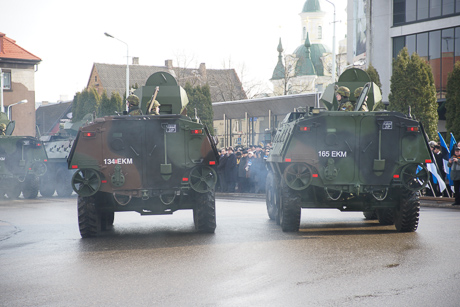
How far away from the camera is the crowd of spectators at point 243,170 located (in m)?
26.3

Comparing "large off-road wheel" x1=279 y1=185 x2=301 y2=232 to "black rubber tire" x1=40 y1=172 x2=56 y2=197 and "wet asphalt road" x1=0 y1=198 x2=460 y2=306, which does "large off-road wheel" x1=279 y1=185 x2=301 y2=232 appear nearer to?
"wet asphalt road" x1=0 y1=198 x2=460 y2=306

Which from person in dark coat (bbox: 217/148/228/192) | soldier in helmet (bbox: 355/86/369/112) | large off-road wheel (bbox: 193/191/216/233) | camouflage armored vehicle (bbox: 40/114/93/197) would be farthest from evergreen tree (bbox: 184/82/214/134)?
large off-road wheel (bbox: 193/191/216/233)

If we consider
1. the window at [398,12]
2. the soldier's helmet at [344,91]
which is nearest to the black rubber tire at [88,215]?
the soldier's helmet at [344,91]

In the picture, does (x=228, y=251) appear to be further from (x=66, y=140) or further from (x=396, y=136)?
(x=66, y=140)

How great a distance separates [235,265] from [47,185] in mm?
20462

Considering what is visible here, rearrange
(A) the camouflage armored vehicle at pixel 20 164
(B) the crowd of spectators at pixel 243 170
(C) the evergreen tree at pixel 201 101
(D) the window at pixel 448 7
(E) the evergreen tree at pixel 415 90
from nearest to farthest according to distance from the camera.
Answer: (A) the camouflage armored vehicle at pixel 20 164 → (B) the crowd of spectators at pixel 243 170 → (E) the evergreen tree at pixel 415 90 → (D) the window at pixel 448 7 → (C) the evergreen tree at pixel 201 101

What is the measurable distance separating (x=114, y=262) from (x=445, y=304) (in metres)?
4.69

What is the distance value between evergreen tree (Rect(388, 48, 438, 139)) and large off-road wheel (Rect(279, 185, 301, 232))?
1893cm

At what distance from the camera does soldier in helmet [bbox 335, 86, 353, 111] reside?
14.5 metres

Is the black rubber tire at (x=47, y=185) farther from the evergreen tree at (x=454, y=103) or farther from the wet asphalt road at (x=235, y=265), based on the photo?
the evergreen tree at (x=454, y=103)

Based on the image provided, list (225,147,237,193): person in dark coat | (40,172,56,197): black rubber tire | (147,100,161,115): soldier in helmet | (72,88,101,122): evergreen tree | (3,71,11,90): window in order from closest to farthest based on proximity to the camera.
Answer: (147,100,161,115): soldier in helmet
(225,147,237,193): person in dark coat
(40,172,56,197): black rubber tire
(72,88,101,122): evergreen tree
(3,71,11,90): window

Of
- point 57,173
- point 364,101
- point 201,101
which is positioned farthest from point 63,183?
point 201,101

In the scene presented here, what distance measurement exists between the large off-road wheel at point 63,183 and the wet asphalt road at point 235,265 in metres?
13.1

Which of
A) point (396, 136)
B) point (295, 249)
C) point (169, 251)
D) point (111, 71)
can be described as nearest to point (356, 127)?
point (396, 136)
